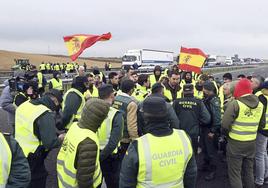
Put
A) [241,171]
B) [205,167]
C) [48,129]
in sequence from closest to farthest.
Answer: [48,129], [241,171], [205,167]

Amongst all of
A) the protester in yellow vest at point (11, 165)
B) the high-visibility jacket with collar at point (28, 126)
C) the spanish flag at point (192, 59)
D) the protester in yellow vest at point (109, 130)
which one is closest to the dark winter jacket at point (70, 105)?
the protester in yellow vest at point (109, 130)

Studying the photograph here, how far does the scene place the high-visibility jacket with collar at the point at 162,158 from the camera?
8.28 feet

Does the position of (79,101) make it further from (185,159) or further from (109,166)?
(185,159)

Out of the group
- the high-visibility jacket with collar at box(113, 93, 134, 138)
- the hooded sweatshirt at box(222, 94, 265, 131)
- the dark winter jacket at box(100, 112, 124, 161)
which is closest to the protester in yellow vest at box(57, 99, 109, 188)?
the dark winter jacket at box(100, 112, 124, 161)

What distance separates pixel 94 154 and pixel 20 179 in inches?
27.9

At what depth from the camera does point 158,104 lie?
265cm

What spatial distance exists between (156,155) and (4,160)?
1.29 m

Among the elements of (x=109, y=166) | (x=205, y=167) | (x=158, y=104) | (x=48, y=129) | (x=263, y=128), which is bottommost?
(x=205, y=167)

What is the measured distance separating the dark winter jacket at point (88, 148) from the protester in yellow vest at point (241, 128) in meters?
2.42

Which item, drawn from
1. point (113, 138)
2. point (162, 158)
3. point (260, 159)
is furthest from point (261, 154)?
point (162, 158)

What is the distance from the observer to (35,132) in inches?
139

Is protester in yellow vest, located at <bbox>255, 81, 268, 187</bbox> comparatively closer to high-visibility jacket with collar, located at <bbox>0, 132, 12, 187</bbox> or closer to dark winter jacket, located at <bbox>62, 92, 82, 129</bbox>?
dark winter jacket, located at <bbox>62, 92, 82, 129</bbox>

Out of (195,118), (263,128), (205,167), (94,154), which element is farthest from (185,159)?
(205,167)

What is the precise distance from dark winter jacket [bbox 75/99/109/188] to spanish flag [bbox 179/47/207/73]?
7.10 metres
